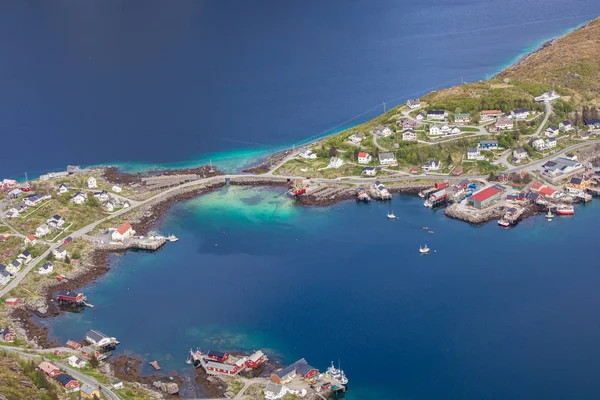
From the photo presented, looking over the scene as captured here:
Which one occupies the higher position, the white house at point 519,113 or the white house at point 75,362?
the white house at point 519,113

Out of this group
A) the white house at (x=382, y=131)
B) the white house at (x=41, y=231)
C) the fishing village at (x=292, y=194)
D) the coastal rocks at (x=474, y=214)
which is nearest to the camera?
the fishing village at (x=292, y=194)

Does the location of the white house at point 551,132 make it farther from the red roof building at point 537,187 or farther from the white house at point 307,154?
the white house at point 307,154

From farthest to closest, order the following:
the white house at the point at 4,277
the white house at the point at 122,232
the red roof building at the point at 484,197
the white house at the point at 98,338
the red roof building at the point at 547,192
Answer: the red roof building at the point at 547,192
the red roof building at the point at 484,197
the white house at the point at 122,232
the white house at the point at 4,277
the white house at the point at 98,338

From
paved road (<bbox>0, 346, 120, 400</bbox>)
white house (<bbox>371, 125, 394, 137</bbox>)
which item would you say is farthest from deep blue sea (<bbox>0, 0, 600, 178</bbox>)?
paved road (<bbox>0, 346, 120, 400</bbox>)

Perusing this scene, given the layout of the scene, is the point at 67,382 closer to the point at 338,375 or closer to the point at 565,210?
the point at 338,375

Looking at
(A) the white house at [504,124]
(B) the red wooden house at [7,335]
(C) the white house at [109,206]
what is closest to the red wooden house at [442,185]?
(A) the white house at [504,124]

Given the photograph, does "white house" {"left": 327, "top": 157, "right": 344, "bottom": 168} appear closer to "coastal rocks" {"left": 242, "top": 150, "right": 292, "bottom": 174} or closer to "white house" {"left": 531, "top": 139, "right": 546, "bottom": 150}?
"coastal rocks" {"left": 242, "top": 150, "right": 292, "bottom": 174}

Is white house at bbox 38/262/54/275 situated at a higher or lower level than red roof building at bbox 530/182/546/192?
higher
